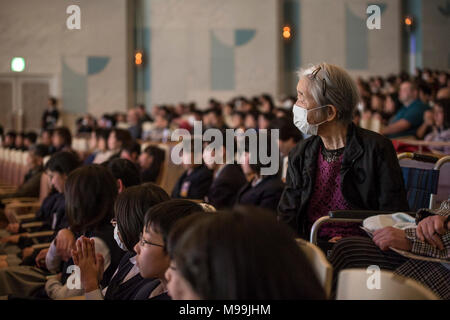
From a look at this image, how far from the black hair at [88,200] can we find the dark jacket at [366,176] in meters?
0.80

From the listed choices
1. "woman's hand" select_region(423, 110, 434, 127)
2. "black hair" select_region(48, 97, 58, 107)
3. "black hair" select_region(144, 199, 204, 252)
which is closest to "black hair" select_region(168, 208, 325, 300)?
"black hair" select_region(144, 199, 204, 252)

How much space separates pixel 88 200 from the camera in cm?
243

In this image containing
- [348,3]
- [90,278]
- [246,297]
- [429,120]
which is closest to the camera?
[246,297]

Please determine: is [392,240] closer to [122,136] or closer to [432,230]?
[432,230]

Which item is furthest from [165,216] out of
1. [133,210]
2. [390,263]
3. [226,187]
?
[226,187]

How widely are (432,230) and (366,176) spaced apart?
0.59 meters

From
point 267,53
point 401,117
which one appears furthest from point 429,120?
point 267,53

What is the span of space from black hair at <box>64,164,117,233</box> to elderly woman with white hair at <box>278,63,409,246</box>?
0.78 m

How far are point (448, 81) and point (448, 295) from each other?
9.28 meters

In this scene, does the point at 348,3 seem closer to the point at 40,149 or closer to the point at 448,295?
the point at 40,149

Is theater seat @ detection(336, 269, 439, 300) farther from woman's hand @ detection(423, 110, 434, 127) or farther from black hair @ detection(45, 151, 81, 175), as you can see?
woman's hand @ detection(423, 110, 434, 127)

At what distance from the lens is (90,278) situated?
1.90 m

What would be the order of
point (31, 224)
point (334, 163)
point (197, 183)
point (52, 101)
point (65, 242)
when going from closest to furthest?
1. point (334, 163)
2. point (65, 242)
3. point (31, 224)
4. point (197, 183)
5. point (52, 101)

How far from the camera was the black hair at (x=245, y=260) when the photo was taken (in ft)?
2.89
